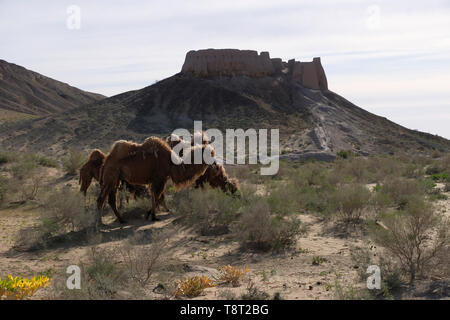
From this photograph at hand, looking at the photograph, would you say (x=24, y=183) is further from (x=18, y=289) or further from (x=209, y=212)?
(x=18, y=289)

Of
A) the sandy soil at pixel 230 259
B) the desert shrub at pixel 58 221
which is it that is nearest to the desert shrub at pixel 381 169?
the sandy soil at pixel 230 259

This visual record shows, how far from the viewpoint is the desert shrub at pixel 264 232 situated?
872 centimetres

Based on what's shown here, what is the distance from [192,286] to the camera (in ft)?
20.6

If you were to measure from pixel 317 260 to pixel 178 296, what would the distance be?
2.80m

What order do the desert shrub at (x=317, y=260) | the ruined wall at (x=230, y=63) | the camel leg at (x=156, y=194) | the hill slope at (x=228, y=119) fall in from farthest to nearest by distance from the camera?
the ruined wall at (x=230, y=63)
the hill slope at (x=228, y=119)
the camel leg at (x=156, y=194)
the desert shrub at (x=317, y=260)

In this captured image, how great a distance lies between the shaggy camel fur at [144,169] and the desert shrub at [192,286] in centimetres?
444

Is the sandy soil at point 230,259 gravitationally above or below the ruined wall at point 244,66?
below

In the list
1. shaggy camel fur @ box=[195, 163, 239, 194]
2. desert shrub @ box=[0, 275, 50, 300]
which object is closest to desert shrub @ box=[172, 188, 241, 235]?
shaggy camel fur @ box=[195, 163, 239, 194]

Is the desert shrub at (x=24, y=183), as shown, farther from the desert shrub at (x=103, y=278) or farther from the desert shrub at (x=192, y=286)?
the desert shrub at (x=192, y=286)

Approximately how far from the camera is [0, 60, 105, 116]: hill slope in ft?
289

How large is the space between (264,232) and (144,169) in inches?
135

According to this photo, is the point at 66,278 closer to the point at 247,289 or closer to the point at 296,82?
the point at 247,289

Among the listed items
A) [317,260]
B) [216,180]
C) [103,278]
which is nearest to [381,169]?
[216,180]
